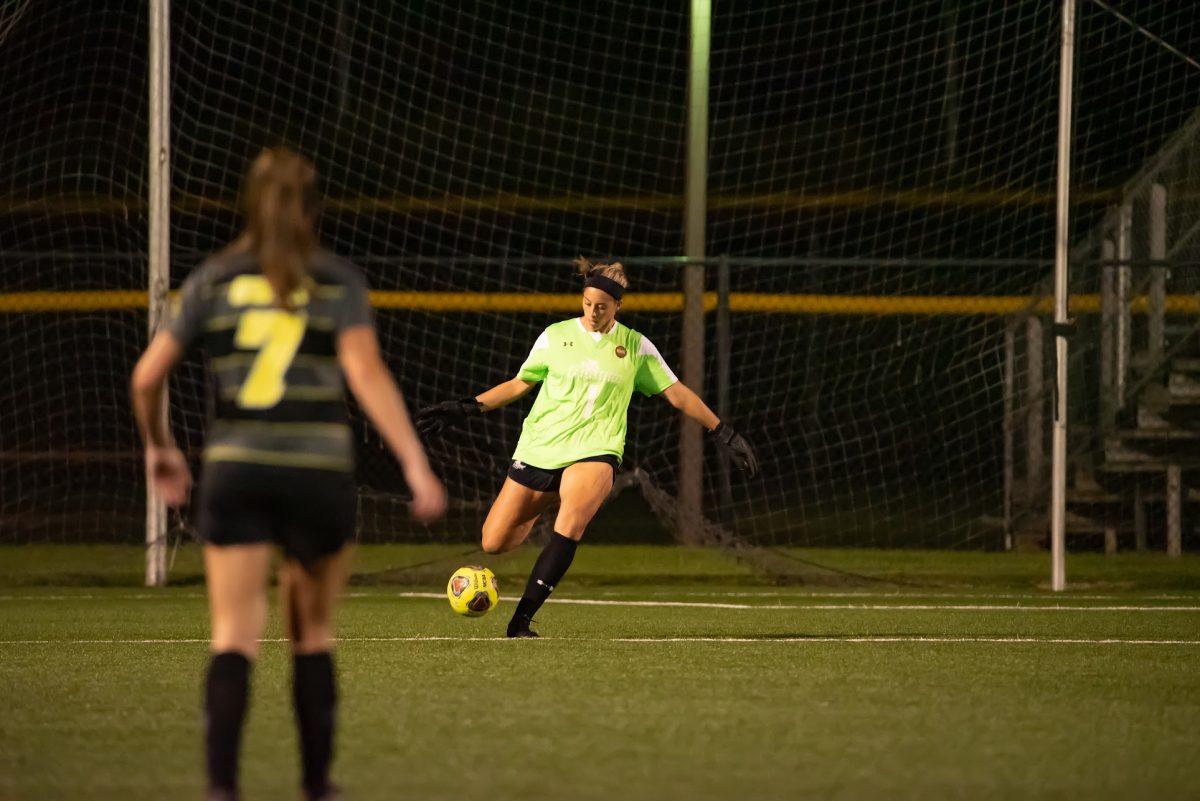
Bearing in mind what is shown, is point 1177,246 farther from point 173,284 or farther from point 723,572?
point 173,284

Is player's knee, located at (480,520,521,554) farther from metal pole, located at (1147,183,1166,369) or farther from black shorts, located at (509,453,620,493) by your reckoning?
metal pole, located at (1147,183,1166,369)

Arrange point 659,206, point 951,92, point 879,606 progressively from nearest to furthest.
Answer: point 879,606 → point 951,92 → point 659,206

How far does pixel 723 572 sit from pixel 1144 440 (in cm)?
411

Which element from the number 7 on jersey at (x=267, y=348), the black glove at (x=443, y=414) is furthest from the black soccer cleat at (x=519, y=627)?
the number 7 on jersey at (x=267, y=348)

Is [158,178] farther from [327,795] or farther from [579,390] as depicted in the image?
[327,795]

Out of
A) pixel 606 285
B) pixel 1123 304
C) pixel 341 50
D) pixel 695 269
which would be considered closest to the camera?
pixel 606 285

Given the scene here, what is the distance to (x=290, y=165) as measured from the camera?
423 cm

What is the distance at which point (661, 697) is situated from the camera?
6.53 metres

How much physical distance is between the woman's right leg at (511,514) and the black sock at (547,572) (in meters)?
0.28

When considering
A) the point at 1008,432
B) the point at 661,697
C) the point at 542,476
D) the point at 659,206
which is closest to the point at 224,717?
the point at 661,697

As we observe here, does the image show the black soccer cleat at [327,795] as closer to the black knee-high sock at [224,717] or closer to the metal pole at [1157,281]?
the black knee-high sock at [224,717]

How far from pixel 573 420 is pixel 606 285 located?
0.70 m

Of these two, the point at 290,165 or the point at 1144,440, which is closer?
the point at 290,165

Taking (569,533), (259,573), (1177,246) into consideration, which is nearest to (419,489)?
(259,573)
